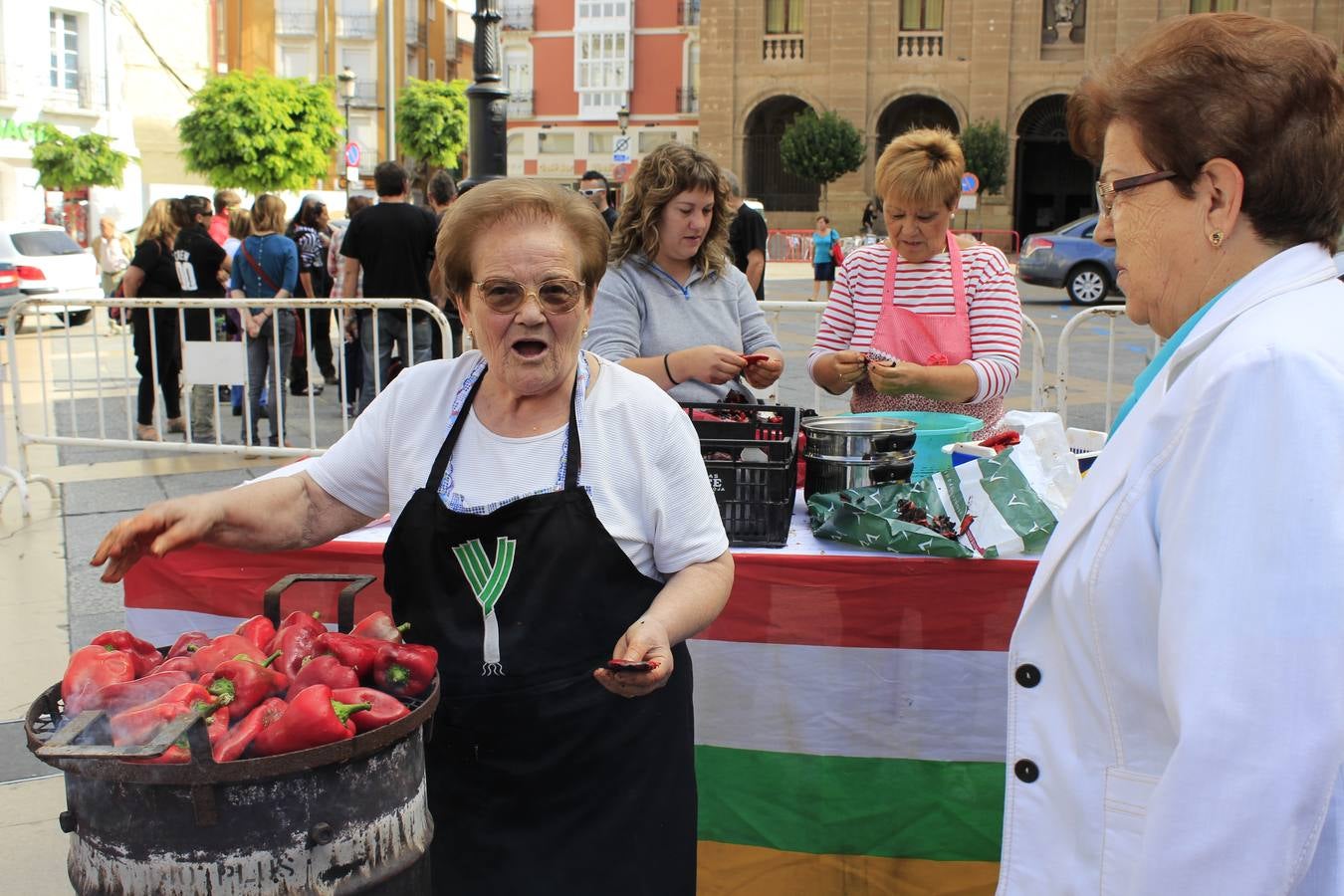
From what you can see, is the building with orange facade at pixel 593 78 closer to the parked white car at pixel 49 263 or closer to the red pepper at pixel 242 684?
the parked white car at pixel 49 263

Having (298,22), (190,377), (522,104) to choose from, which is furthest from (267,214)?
(298,22)

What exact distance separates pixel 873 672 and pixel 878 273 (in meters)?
1.50

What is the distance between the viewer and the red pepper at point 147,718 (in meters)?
1.82

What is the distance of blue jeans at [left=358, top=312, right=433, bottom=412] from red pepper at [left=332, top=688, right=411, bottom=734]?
7.36 m

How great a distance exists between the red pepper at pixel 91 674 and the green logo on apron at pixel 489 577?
0.56m

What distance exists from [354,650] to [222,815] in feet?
1.12

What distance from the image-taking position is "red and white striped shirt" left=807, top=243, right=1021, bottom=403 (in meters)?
3.97

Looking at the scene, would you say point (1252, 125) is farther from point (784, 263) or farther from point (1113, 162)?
point (784, 263)

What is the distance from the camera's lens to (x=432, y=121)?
54156 millimetres

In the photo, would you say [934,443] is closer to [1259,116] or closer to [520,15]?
[1259,116]

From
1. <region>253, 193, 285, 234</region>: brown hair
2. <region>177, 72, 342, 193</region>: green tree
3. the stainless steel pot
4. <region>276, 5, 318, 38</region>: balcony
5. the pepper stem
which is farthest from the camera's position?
<region>276, 5, 318, 38</region>: balcony

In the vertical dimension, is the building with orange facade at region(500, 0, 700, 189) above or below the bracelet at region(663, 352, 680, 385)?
above

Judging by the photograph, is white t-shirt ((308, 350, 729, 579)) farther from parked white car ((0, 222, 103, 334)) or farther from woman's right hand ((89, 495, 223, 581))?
parked white car ((0, 222, 103, 334))

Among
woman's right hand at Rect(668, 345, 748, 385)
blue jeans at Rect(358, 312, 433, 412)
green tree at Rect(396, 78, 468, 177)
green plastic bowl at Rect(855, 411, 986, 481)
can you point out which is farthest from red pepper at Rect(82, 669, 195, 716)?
green tree at Rect(396, 78, 468, 177)
